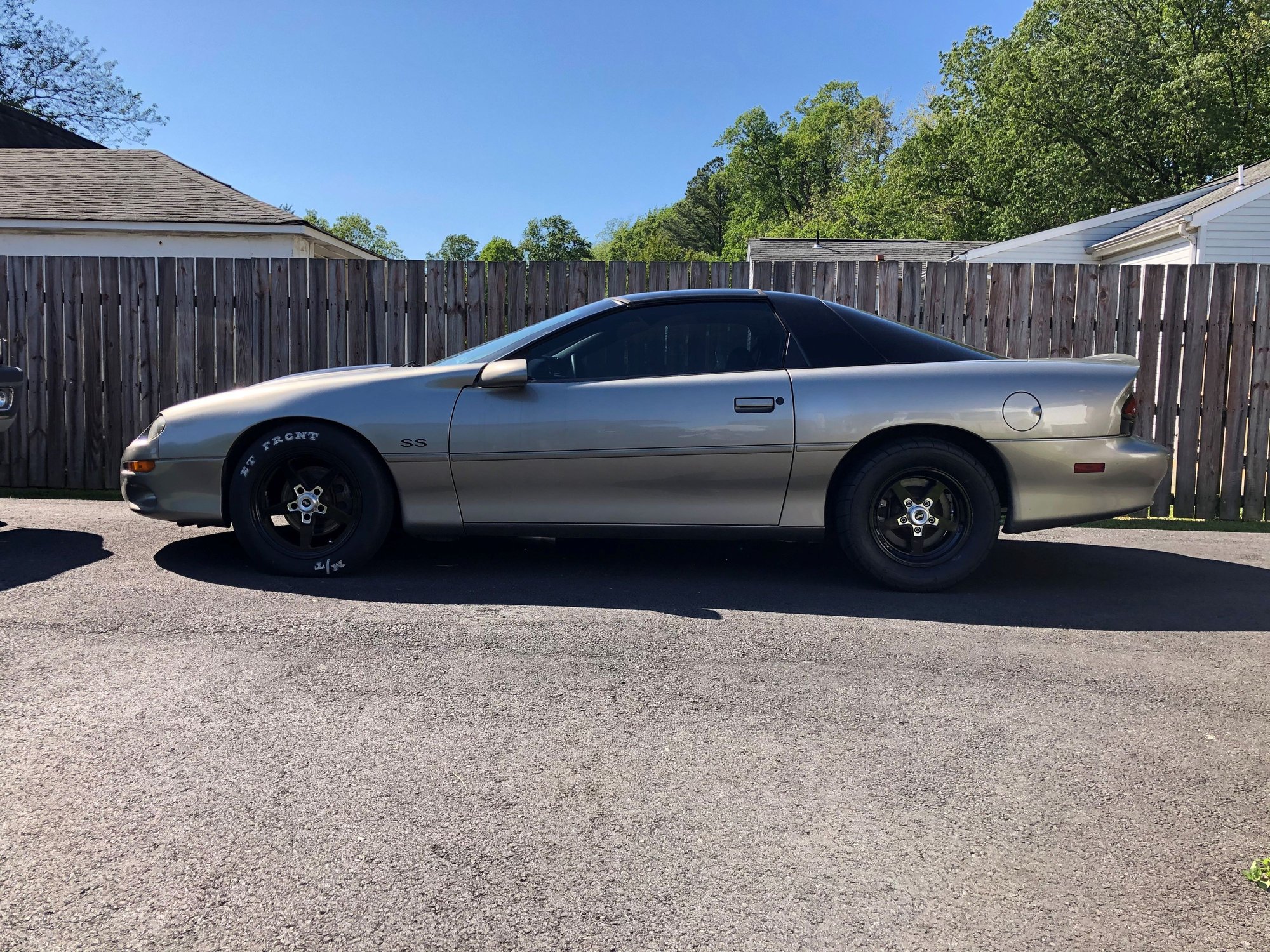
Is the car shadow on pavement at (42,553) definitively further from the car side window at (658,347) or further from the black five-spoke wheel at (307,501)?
the car side window at (658,347)

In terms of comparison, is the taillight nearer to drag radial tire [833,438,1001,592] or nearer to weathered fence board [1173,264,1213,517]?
drag radial tire [833,438,1001,592]

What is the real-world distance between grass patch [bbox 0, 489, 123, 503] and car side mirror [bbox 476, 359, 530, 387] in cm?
440

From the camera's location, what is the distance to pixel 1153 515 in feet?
24.5

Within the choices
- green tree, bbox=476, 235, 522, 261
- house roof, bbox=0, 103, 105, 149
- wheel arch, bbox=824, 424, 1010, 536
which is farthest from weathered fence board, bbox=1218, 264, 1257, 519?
green tree, bbox=476, 235, 522, 261

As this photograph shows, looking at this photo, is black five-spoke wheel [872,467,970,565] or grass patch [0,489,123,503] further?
grass patch [0,489,123,503]

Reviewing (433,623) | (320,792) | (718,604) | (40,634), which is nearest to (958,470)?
(718,604)

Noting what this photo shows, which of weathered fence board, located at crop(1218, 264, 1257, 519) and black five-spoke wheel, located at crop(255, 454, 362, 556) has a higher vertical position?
weathered fence board, located at crop(1218, 264, 1257, 519)

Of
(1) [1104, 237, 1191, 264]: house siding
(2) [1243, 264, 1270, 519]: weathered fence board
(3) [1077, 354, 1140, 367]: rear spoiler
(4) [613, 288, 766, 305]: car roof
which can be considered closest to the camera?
(3) [1077, 354, 1140, 367]: rear spoiler

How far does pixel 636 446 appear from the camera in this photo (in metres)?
4.79

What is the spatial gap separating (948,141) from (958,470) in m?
40.9

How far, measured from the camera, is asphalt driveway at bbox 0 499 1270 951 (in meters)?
2.04

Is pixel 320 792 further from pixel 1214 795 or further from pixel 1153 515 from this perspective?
pixel 1153 515

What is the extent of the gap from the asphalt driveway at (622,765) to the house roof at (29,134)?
19.2 metres

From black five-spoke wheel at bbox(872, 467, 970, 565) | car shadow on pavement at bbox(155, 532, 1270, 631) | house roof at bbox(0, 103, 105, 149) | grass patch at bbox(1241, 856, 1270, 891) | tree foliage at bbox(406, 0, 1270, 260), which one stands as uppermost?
tree foliage at bbox(406, 0, 1270, 260)
